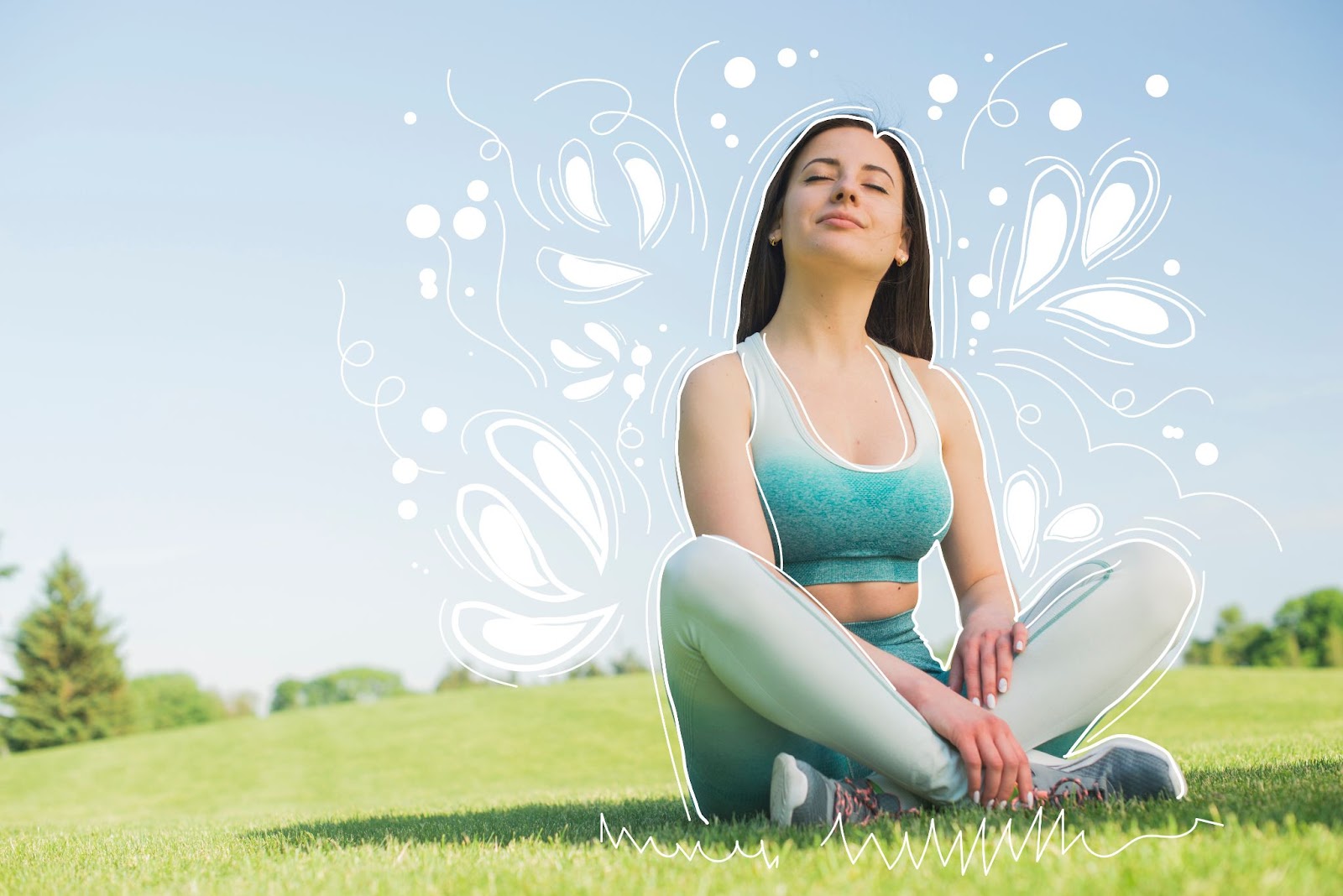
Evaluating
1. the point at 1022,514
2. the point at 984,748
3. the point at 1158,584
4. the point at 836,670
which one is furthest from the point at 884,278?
the point at 984,748

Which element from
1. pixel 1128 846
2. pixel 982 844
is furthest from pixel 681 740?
pixel 1128 846

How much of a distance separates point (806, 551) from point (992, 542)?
2.46 feet

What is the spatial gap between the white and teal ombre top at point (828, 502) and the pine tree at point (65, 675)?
2026 inches

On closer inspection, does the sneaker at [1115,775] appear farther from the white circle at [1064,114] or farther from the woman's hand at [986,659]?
the white circle at [1064,114]

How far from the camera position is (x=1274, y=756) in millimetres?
5336

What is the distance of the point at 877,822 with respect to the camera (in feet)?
9.70

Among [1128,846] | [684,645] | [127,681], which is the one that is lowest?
[127,681]

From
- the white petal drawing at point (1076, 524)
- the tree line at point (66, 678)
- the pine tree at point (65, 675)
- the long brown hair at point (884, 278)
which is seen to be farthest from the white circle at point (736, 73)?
the pine tree at point (65, 675)

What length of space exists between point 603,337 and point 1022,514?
1.80 metres

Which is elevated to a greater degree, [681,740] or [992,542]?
[992,542]

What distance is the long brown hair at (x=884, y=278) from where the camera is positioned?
3873mm

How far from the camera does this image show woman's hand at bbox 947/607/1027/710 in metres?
3.16

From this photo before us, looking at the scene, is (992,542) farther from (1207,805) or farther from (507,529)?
(507,529)

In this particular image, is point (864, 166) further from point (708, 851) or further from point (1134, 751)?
point (708, 851)
